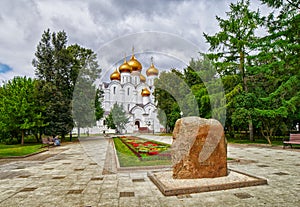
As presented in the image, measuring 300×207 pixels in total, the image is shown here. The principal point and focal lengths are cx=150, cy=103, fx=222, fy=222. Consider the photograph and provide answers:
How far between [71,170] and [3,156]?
5.53 meters

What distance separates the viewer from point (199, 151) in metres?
5.52

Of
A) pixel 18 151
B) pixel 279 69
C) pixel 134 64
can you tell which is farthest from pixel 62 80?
pixel 134 64

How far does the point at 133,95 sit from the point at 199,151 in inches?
2044

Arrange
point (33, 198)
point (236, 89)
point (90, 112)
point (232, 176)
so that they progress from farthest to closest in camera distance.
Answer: point (90, 112), point (236, 89), point (232, 176), point (33, 198)

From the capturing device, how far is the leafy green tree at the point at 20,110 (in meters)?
19.4

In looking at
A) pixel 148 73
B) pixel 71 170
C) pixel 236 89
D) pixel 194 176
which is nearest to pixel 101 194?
pixel 194 176

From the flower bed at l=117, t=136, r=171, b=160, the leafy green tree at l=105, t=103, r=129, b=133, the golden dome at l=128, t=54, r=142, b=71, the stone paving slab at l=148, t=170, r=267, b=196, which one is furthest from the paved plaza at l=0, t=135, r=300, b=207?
the golden dome at l=128, t=54, r=142, b=71

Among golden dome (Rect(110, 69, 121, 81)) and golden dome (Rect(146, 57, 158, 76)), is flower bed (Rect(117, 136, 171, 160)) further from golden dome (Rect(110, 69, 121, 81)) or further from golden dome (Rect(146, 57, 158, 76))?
golden dome (Rect(110, 69, 121, 81))

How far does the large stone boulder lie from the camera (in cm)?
552

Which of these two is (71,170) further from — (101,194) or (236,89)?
(236,89)

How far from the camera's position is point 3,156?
10.9 m

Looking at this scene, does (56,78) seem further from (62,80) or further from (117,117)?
(117,117)

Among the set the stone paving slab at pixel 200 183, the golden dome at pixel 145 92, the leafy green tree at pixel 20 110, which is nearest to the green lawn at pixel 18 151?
the leafy green tree at pixel 20 110

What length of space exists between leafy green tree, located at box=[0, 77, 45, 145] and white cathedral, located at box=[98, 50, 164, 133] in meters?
29.2
